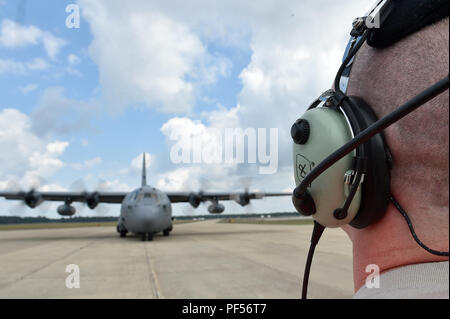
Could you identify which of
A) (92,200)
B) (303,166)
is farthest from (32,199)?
(303,166)

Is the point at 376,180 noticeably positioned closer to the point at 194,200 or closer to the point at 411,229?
the point at 411,229

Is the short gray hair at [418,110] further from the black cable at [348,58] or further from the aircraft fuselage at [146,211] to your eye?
the aircraft fuselage at [146,211]

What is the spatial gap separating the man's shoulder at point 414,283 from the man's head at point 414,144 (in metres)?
0.02

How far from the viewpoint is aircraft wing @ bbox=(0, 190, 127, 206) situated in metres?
20.8

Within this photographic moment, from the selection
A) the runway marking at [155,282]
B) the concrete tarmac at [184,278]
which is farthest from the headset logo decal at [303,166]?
A: the runway marking at [155,282]

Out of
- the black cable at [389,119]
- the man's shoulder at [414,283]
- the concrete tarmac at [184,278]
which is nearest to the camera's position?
the black cable at [389,119]

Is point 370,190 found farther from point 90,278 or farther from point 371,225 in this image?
point 90,278

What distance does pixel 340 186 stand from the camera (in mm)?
878

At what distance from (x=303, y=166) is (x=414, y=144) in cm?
32

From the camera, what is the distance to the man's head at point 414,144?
67 centimetres

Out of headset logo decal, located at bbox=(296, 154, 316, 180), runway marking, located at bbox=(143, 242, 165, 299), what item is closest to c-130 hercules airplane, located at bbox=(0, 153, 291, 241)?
runway marking, located at bbox=(143, 242, 165, 299)

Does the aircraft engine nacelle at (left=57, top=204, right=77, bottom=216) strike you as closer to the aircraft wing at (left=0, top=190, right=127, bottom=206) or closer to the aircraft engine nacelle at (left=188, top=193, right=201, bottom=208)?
the aircraft wing at (left=0, top=190, right=127, bottom=206)

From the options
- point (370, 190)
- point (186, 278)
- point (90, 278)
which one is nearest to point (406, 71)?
point (370, 190)

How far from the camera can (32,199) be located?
20.8 m
